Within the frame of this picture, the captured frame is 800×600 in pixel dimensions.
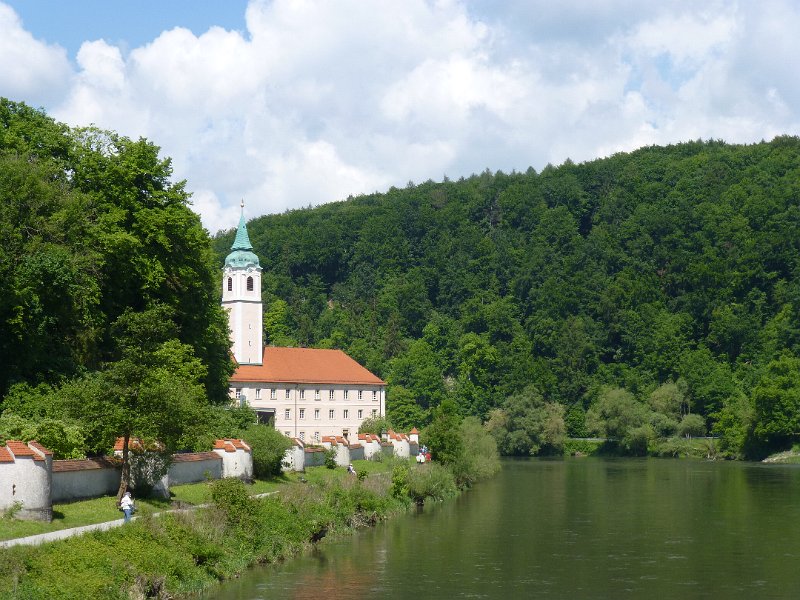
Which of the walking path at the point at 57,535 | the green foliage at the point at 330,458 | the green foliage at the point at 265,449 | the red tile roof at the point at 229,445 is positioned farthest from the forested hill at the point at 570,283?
the walking path at the point at 57,535

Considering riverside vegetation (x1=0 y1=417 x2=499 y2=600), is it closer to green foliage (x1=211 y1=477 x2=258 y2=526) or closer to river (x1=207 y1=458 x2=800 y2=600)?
green foliage (x1=211 y1=477 x2=258 y2=526)

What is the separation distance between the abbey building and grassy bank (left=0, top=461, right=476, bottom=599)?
56.7m

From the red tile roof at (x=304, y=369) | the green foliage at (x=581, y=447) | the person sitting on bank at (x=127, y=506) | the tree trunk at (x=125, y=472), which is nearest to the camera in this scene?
the person sitting on bank at (x=127, y=506)

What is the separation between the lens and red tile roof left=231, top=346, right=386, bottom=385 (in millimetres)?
101688

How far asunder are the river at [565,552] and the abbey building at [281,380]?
4286 cm

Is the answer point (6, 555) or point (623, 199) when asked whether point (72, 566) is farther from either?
point (623, 199)

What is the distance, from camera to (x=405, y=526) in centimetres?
4341

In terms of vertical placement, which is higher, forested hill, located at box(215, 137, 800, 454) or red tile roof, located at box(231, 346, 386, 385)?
forested hill, located at box(215, 137, 800, 454)

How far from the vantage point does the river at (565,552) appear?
30.0 m

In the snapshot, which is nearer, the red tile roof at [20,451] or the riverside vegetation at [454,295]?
the red tile roof at [20,451]

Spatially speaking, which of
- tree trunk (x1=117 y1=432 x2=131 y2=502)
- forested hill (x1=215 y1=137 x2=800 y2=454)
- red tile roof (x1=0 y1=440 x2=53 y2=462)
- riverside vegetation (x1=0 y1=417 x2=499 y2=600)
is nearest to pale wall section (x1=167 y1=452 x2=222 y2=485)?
tree trunk (x1=117 y1=432 x2=131 y2=502)

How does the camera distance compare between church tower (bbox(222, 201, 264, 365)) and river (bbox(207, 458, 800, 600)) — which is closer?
river (bbox(207, 458, 800, 600))

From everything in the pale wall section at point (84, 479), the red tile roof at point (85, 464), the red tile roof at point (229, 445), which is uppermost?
the red tile roof at point (229, 445)

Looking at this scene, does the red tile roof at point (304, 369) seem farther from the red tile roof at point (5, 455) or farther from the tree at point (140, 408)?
the red tile roof at point (5, 455)
